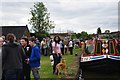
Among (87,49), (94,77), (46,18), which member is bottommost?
(94,77)

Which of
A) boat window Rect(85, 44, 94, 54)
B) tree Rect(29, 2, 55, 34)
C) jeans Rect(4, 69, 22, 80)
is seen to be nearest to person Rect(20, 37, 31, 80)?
jeans Rect(4, 69, 22, 80)

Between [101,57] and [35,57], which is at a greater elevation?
[35,57]

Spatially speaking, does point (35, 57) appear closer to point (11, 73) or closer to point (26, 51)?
point (26, 51)

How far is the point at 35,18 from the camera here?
50906 mm

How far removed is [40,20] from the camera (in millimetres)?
50688

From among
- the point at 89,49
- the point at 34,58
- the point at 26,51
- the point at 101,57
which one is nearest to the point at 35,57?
the point at 34,58

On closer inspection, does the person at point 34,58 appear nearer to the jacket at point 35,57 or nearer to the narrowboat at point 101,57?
the jacket at point 35,57

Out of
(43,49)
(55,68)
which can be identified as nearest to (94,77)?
(55,68)

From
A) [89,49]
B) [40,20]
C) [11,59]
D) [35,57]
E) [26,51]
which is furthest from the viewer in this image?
[40,20]

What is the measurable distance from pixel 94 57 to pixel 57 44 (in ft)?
12.5

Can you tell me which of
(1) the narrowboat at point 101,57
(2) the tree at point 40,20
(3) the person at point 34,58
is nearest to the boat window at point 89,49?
(1) the narrowboat at point 101,57

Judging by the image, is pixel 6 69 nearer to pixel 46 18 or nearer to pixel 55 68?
pixel 55 68

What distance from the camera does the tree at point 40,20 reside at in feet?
166

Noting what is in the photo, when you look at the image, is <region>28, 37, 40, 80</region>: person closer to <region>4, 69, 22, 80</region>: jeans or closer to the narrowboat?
<region>4, 69, 22, 80</region>: jeans
